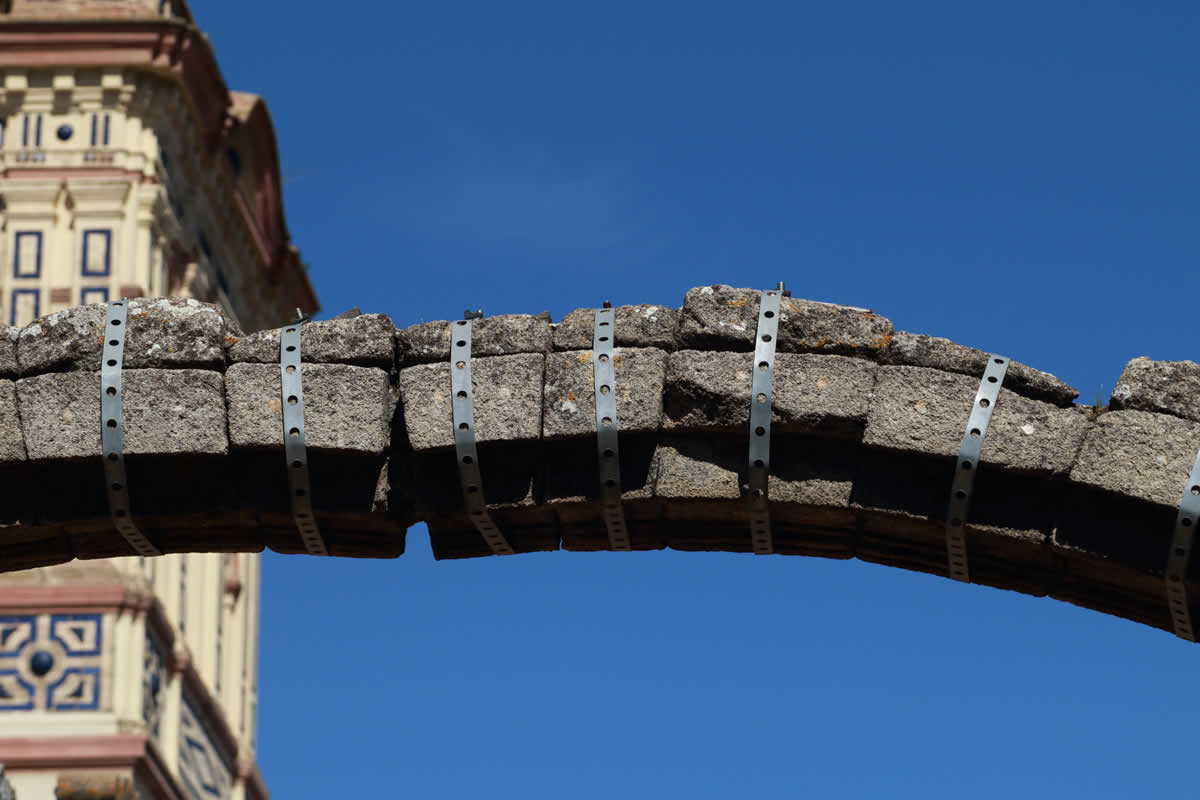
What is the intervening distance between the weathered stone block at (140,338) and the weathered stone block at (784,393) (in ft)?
5.46

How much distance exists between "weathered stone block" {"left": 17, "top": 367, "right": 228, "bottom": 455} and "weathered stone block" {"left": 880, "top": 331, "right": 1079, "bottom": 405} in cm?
236

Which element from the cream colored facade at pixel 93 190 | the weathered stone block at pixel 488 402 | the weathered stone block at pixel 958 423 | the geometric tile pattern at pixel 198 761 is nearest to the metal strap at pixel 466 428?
the weathered stone block at pixel 488 402

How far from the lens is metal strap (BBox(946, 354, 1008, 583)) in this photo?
29.7 feet

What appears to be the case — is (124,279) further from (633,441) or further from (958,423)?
(958,423)

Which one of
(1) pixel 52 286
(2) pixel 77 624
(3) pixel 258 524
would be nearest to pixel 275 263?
(1) pixel 52 286

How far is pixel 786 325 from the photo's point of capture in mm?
9242

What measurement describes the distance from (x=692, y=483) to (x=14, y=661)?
36.0ft

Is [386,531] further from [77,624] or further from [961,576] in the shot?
[77,624]

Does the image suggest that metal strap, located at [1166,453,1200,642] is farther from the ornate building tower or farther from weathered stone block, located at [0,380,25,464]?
the ornate building tower

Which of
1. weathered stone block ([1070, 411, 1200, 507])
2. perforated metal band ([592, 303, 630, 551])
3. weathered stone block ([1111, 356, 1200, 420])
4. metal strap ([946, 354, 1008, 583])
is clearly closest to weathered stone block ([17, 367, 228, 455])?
perforated metal band ([592, 303, 630, 551])

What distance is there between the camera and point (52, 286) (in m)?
20.7

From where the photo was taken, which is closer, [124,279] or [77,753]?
[77,753]

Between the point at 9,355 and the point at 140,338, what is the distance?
505mm

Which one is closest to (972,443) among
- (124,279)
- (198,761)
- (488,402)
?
(488,402)
